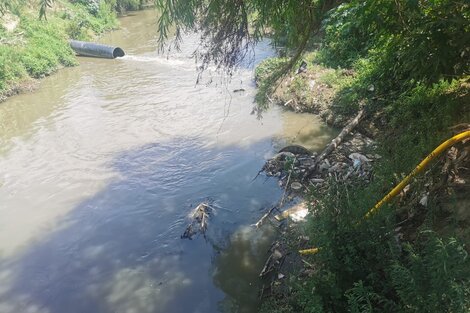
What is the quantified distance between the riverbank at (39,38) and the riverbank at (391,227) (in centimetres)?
841

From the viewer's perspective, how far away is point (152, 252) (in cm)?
613

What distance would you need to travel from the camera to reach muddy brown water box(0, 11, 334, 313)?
5488mm

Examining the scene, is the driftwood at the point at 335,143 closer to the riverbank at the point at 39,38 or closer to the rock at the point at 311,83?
the rock at the point at 311,83

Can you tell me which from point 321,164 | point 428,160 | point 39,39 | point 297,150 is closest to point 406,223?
point 428,160

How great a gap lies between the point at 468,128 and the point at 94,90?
12.9 metres

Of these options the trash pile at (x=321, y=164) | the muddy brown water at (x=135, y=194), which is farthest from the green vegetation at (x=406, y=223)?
the muddy brown water at (x=135, y=194)

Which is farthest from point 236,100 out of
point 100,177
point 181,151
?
point 100,177

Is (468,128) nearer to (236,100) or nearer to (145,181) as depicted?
(145,181)

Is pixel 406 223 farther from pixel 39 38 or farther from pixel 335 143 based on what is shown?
pixel 39 38

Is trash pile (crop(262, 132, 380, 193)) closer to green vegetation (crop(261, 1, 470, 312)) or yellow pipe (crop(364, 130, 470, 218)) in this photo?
green vegetation (crop(261, 1, 470, 312))

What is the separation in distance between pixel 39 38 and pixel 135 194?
1402 cm

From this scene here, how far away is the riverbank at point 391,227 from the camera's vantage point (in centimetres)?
279

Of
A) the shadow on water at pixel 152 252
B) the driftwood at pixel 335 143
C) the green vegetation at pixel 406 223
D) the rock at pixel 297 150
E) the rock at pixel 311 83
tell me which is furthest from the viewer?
the rock at pixel 311 83

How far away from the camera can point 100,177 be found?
342 inches
